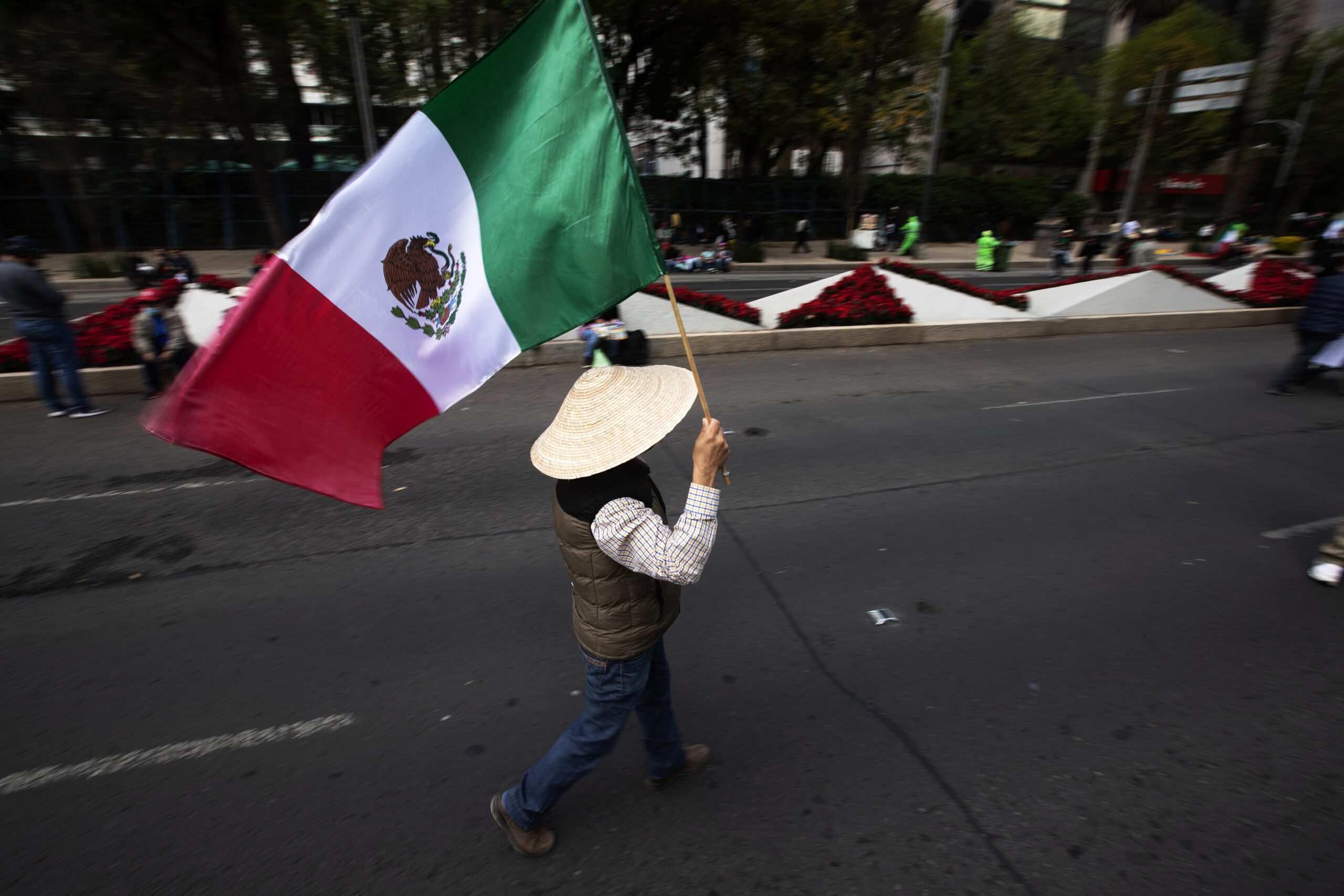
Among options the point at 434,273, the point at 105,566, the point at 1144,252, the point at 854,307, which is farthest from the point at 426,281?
the point at 1144,252

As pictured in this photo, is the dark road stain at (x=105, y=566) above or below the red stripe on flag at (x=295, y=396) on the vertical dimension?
below

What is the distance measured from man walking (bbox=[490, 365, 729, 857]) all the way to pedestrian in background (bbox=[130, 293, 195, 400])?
813 cm

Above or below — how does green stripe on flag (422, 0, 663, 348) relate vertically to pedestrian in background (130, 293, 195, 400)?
above

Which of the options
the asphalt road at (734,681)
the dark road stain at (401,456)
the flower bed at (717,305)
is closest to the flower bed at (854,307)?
the flower bed at (717,305)

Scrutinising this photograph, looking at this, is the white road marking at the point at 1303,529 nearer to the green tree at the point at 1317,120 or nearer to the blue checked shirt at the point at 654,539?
the blue checked shirt at the point at 654,539

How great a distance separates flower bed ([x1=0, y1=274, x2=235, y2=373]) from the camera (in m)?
8.53

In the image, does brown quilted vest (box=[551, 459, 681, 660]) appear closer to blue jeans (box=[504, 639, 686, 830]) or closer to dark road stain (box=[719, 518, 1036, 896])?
blue jeans (box=[504, 639, 686, 830])

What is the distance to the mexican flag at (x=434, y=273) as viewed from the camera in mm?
2133

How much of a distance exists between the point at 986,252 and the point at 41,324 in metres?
25.5

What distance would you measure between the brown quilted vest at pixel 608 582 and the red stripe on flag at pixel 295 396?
0.59 m

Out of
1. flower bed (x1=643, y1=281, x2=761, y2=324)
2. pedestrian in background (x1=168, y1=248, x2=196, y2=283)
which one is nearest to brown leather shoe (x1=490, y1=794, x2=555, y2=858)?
flower bed (x1=643, y1=281, x2=761, y2=324)

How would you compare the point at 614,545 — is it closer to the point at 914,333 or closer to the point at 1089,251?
the point at 914,333

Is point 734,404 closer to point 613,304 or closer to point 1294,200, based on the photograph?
point 613,304

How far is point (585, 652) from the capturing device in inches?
95.7
